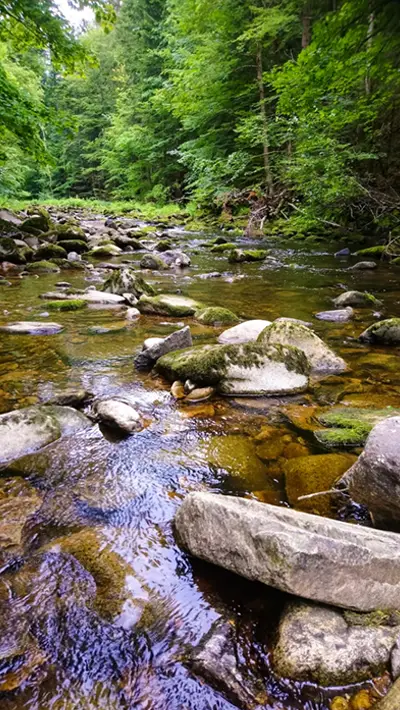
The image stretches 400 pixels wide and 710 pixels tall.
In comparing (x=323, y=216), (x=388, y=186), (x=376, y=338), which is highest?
(x=388, y=186)

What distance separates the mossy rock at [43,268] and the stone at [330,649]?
887 centimetres

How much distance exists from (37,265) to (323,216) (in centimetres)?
929

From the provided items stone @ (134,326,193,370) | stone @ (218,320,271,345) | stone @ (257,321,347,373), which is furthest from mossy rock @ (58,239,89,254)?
stone @ (257,321,347,373)

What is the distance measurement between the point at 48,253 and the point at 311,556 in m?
10.5

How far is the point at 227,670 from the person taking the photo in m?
1.25

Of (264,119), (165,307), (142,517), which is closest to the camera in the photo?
(142,517)

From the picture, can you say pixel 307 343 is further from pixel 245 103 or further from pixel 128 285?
pixel 245 103

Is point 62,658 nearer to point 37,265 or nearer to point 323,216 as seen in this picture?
point 37,265

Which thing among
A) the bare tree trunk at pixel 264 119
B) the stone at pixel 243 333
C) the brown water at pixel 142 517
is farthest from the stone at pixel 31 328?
the bare tree trunk at pixel 264 119

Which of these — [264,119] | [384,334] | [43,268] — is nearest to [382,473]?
[384,334]

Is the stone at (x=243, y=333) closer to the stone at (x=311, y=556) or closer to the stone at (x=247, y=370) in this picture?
the stone at (x=247, y=370)

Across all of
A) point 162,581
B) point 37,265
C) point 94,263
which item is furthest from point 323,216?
point 162,581

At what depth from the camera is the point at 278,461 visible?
2.42 m

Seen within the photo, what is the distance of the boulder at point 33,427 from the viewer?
236cm
